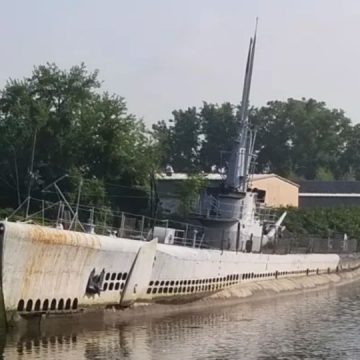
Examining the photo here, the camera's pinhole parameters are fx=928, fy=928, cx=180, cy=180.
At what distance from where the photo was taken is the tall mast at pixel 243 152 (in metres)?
55.3

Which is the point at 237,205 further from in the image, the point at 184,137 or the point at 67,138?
the point at 184,137

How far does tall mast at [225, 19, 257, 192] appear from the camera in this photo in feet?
182

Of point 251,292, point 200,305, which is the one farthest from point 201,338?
point 251,292

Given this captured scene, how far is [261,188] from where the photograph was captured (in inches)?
4060

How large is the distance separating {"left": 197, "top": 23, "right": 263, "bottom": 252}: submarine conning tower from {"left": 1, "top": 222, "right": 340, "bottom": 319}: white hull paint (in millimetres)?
3030

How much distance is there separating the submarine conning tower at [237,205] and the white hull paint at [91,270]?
3030 mm

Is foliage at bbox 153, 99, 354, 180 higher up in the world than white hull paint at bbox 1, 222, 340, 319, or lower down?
higher up

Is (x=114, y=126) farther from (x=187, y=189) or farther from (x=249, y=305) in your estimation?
(x=249, y=305)

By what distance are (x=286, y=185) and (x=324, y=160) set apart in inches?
2305

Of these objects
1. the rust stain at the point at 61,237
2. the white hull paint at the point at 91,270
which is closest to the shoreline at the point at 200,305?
the white hull paint at the point at 91,270

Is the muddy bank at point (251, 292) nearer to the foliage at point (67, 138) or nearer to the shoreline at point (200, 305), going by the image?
the shoreline at point (200, 305)

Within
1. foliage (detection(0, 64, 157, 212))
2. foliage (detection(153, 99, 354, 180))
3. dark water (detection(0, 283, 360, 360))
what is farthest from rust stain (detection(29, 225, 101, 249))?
foliage (detection(153, 99, 354, 180))

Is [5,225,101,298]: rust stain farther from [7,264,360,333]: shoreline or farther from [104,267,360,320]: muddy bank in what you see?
[104,267,360,320]: muddy bank

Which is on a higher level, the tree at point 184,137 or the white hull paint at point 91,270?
the tree at point 184,137
